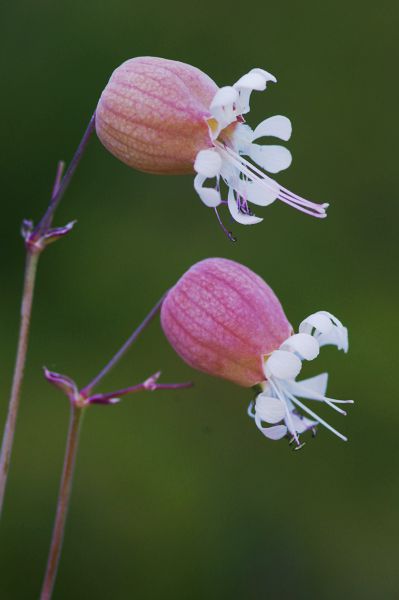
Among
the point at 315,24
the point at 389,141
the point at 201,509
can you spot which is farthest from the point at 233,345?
the point at 315,24

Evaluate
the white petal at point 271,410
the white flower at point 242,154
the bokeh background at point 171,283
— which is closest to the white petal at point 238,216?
the white flower at point 242,154

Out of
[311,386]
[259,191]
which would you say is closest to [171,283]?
[311,386]

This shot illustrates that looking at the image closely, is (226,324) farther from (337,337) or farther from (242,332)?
(337,337)

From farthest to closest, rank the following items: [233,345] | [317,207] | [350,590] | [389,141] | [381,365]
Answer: [389,141], [381,365], [350,590], [233,345], [317,207]

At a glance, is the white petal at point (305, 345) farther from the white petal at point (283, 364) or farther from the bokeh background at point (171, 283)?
the bokeh background at point (171, 283)

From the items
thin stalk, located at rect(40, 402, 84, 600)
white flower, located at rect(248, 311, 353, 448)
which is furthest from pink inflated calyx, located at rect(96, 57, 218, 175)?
thin stalk, located at rect(40, 402, 84, 600)

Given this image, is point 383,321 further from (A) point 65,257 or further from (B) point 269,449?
(A) point 65,257

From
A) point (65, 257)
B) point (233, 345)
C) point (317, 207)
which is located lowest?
point (65, 257)
